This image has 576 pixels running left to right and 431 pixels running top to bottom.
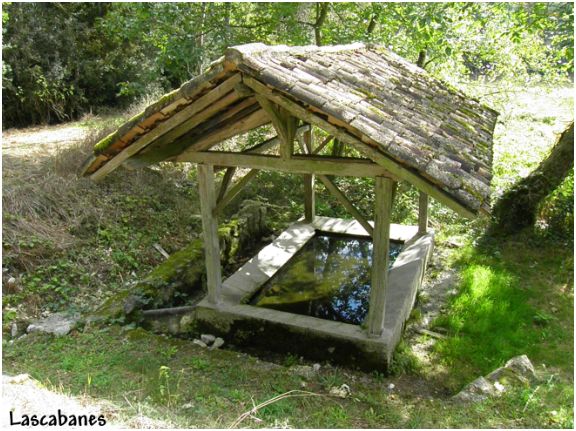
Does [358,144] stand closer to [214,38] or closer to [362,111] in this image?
[362,111]

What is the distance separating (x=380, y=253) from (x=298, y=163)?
3.96 feet

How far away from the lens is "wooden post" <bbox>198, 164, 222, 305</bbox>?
4.94m

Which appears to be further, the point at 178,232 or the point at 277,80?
the point at 178,232

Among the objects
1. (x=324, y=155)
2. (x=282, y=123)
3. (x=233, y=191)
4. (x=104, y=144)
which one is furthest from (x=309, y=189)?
(x=104, y=144)

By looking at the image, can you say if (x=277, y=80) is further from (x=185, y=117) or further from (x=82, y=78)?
(x=82, y=78)

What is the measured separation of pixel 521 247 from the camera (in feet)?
24.6

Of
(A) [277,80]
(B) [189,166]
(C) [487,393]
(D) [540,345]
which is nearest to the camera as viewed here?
(A) [277,80]

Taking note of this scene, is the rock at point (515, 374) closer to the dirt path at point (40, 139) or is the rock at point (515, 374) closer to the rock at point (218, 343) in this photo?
the rock at point (218, 343)

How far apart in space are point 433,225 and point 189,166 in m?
5.34

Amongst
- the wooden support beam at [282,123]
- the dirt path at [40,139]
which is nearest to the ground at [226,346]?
the dirt path at [40,139]

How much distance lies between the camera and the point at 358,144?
3.53 metres

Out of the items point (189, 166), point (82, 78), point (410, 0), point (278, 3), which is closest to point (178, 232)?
point (189, 166)

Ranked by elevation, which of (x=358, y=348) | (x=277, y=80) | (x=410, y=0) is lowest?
(x=358, y=348)

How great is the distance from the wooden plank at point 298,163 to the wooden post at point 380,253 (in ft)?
0.56
